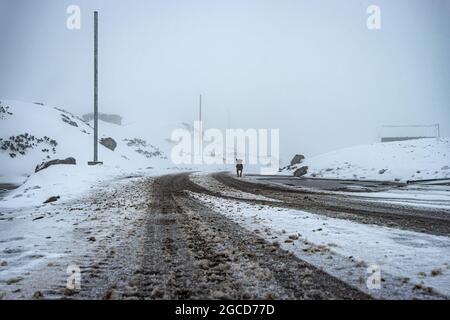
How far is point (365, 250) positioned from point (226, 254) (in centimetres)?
202

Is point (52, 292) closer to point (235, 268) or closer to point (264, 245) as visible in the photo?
point (235, 268)

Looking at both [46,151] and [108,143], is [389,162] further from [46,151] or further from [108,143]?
[108,143]

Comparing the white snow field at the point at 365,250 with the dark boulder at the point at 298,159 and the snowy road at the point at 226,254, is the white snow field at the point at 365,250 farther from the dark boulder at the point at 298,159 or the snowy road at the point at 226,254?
the dark boulder at the point at 298,159

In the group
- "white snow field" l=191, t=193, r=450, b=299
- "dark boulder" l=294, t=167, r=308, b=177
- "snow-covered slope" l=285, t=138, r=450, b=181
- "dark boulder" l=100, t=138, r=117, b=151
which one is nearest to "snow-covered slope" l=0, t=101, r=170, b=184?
"dark boulder" l=100, t=138, r=117, b=151

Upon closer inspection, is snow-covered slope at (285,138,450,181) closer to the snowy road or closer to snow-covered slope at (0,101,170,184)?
the snowy road

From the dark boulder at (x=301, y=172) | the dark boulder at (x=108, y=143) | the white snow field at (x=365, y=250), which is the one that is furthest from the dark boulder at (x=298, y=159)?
the dark boulder at (x=108, y=143)

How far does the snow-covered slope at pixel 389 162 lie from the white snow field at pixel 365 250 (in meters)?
18.0

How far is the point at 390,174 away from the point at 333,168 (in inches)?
239

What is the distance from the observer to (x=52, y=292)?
2992mm

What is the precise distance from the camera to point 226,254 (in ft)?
13.8

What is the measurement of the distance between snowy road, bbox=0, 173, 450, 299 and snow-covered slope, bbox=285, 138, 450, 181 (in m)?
16.1

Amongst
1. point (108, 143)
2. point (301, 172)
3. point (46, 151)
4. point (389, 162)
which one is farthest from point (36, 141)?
point (389, 162)

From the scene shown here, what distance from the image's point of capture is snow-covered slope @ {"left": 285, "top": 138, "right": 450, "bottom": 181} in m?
22.1
